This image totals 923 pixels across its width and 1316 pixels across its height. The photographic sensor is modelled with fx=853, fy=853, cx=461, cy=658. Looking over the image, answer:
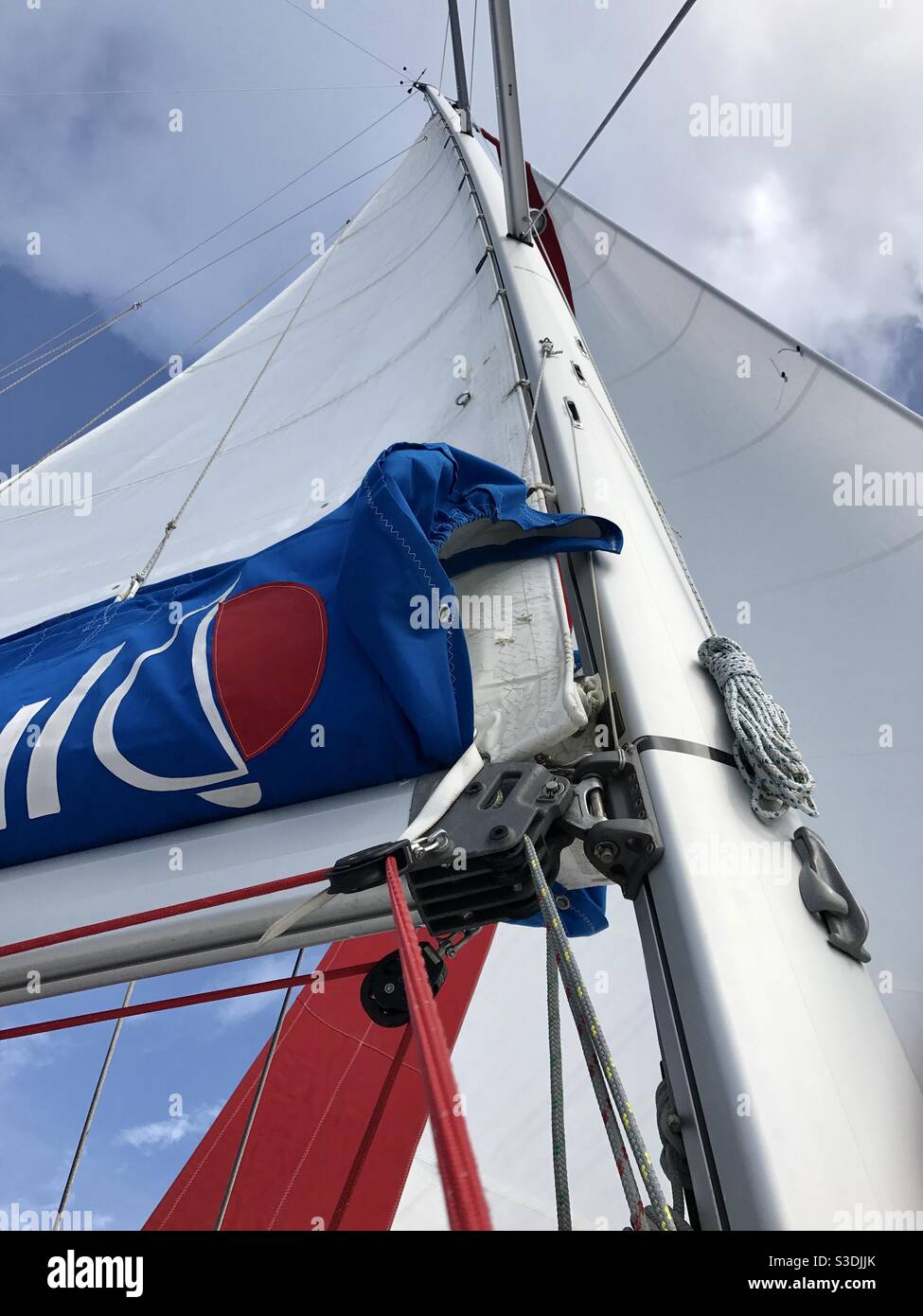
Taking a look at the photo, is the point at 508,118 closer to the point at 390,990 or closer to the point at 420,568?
the point at 420,568

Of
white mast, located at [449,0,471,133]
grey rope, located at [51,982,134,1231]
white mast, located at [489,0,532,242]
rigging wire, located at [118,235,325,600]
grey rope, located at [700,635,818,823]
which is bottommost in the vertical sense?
grey rope, located at [51,982,134,1231]

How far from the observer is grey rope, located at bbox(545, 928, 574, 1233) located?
2.69ft

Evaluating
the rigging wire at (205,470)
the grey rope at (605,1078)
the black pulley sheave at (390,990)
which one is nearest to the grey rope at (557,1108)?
the grey rope at (605,1078)

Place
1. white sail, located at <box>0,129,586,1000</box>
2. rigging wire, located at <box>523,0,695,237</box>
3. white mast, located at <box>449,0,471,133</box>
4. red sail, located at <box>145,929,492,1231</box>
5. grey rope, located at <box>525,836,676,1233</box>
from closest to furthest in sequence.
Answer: grey rope, located at <box>525,836,676,1233</box> < white sail, located at <box>0,129,586,1000</box> < rigging wire, located at <box>523,0,695,237</box> < red sail, located at <box>145,929,492,1231</box> < white mast, located at <box>449,0,471,133</box>

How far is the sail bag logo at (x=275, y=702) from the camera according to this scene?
1.03 meters

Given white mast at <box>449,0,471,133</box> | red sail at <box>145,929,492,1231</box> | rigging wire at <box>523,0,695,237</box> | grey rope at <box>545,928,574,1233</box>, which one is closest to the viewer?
grey rope at <box>545,928,574,1233</box>

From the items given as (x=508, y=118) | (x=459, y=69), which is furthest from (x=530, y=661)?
(x=459, y=69)

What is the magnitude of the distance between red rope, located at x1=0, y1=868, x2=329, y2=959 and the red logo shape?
201mm

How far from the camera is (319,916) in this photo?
37.7 inches

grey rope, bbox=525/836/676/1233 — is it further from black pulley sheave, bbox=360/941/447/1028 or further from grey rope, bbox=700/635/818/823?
grey rope, bbox=700/635/818/823

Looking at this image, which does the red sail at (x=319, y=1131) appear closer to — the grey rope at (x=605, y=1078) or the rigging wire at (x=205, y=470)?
the rigging wire at (x=205, y=470)

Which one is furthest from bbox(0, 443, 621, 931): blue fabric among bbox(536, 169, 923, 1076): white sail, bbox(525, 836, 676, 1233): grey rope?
bbox(536, 169, 923, 1076): white sail

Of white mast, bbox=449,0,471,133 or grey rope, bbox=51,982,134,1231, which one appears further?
white mast, bbox=449,0,471,133
